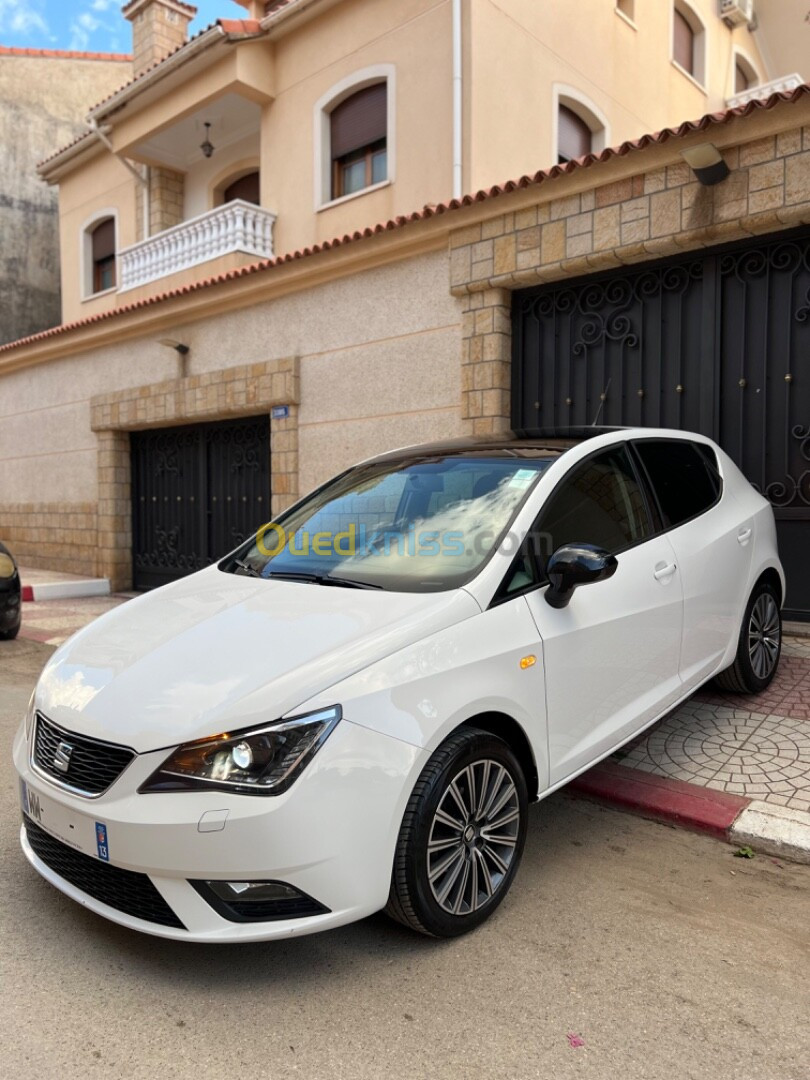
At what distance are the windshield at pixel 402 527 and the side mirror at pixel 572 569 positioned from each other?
9.6 inches

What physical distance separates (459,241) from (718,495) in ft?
14.6

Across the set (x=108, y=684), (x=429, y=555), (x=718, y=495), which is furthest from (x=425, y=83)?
(x=108, y=684)

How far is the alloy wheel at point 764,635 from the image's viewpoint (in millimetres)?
4633

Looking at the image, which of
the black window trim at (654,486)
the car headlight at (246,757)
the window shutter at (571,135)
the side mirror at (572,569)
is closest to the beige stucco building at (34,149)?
the window shutter at (571,135)

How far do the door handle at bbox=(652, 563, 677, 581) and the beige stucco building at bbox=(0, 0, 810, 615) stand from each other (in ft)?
10.8

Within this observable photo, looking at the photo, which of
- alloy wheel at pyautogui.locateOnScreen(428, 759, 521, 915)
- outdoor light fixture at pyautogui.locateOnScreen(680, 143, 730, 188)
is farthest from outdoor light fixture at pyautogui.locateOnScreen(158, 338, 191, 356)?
alloy wheel at pyautogui.locateOnScreen(428, 759, 521, 915)

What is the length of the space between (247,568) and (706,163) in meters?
4.82

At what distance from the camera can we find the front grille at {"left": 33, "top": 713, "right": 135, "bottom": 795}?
2.35 metres

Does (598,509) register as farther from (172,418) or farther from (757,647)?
(172,418)

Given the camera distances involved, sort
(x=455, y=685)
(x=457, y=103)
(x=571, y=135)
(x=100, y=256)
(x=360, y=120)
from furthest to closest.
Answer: (x=100, y=256), (x=571, y=135), (x=360, y=120), (x=457, y=103), (x=455, y=685)

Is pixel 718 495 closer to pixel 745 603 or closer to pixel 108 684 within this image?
pixel 745 603

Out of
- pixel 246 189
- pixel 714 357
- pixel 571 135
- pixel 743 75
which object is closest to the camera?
pixel 714 357

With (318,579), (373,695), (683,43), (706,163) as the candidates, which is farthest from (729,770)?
(683,43)

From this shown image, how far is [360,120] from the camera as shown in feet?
40.0
